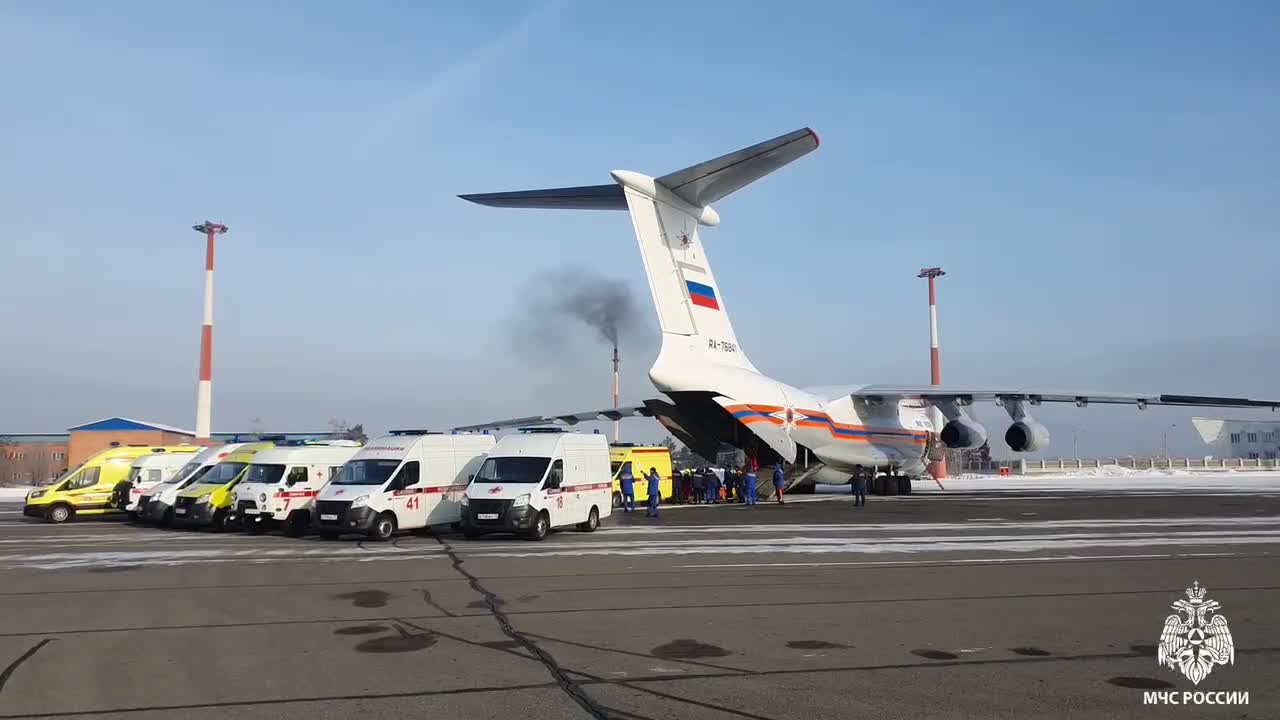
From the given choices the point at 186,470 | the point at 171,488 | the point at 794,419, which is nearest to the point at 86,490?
the point at 186,470

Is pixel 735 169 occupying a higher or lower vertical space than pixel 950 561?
higher

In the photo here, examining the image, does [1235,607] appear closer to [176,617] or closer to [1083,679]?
[1083,679]

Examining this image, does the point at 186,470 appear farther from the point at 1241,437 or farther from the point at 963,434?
the point at 1241,437

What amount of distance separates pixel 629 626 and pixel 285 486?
14.3 metres

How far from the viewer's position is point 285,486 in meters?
21.5

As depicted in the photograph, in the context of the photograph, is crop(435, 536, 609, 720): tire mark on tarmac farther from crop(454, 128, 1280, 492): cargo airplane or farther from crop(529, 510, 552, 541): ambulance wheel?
crop(454, 128, 1280, 492): cargo airplane

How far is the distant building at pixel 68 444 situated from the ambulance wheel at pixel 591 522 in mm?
44116

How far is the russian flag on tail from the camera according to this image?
1046 inches

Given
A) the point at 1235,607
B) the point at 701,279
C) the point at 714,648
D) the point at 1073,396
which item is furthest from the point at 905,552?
the point at 1073,396

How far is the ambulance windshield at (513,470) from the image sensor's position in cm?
1920

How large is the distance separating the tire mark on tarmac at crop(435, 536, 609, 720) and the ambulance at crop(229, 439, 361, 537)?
9307 mm

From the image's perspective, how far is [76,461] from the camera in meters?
60.7

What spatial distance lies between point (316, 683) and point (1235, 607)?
915 cm

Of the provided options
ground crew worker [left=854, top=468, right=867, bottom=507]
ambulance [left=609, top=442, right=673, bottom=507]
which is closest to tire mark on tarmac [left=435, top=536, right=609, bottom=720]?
ambulance [left=609, top=442, right=673, bottom=507]
